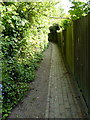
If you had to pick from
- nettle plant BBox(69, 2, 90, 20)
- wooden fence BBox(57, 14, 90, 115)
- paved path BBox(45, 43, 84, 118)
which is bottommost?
paved path BBox(45, 43, 84, 118)

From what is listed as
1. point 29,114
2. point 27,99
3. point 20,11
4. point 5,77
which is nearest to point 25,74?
point 27,99

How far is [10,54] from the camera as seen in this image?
5.20 meters

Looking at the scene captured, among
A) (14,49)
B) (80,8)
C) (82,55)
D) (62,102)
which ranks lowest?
(62,102)

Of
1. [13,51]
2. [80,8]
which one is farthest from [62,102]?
[80,8]

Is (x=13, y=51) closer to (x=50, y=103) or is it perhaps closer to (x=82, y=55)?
(x=50, y=103)

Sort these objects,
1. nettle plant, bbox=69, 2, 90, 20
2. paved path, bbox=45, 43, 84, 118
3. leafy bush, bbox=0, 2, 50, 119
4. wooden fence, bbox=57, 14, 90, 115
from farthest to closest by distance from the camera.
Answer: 1. nettle plant, bbox=69, 2, 90, 20
2. leafy bush, bbox=0, 2, 50, 119
3. paved path, bbox=45, 43, 84, 118
4. wooden fence, bbox=57, 14, 90, 115

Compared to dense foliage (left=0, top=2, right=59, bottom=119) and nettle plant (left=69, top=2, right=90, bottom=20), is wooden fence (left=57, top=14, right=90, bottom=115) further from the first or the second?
dense foliage (left=0, top=2, right=59, bottom=119)

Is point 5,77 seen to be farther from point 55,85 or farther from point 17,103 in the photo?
point 55,85

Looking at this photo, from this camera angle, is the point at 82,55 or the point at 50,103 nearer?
the point at 82,55

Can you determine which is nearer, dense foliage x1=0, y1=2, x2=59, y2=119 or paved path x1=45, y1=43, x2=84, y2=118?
paved path x1=45, y1=43, x2=84, y2=118

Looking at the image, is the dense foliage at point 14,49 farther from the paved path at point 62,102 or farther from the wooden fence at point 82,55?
the wooden fence at point 82,55

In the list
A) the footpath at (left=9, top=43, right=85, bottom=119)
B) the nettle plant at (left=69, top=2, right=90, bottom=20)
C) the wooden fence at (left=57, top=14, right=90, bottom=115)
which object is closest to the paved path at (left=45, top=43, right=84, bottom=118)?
the footpath at (left=9, top=43, right=85, bottom=119)

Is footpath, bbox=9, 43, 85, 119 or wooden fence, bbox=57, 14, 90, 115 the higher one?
wooden fence, bbox=57, 14, 90, 115

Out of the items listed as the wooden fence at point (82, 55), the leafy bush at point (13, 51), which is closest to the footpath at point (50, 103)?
the leafy bush at point (13, 51)
